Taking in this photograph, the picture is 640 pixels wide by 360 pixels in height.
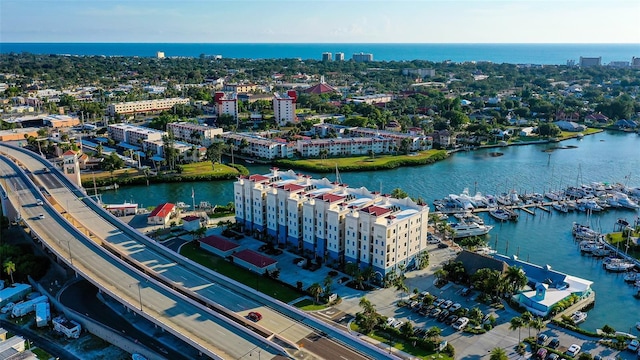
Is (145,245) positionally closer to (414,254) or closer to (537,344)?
(414,254)

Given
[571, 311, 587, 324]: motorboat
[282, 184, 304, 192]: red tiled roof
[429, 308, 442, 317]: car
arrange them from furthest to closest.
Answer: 1. [282, 184, 304, 192]: red tiled roof
2. [571, 311, 587, 324]: motorboat
3. [429, 308, 442, 317]: car

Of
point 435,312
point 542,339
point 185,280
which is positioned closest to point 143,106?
point 185,280

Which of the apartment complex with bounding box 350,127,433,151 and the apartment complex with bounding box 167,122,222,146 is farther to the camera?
the apartment complex with bounding box 167,122,222,146

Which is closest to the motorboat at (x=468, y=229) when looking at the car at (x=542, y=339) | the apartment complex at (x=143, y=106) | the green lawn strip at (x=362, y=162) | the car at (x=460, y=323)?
the car at (x=460, y=323)

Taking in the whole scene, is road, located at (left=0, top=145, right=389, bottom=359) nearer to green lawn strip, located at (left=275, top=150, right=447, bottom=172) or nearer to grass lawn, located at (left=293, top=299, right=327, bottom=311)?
grass lawn, located at (left=293, top=299, right=327, bottom=311)

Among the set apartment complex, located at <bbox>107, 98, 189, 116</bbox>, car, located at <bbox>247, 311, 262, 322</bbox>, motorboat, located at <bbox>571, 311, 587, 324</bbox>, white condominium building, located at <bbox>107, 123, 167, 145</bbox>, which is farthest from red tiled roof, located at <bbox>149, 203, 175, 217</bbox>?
apartment complex, located at <bbox>107, 98, 189, 116</bbox>

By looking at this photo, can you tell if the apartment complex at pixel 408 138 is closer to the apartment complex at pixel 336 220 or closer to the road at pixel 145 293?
the apartment complex at pixel 336 220
